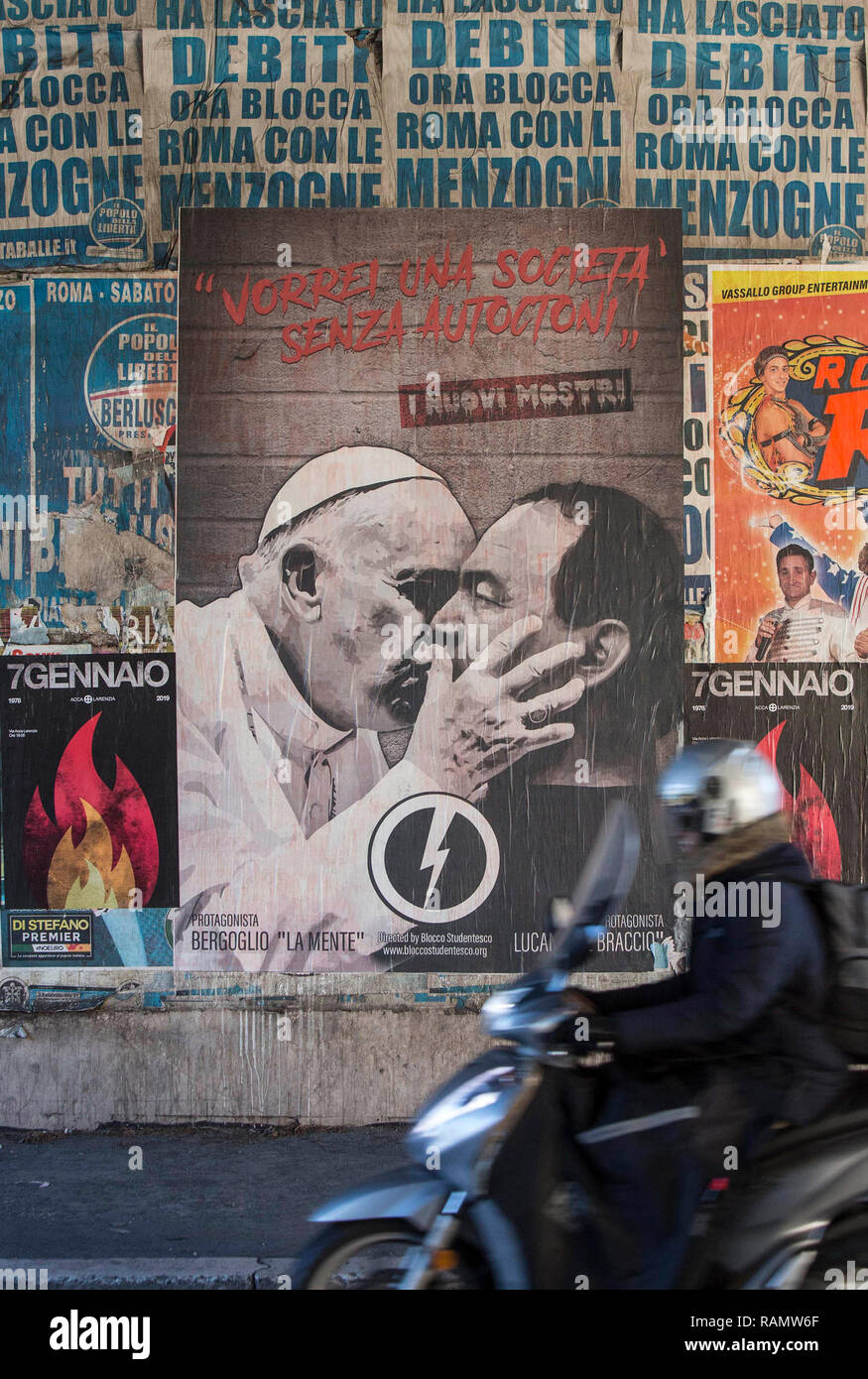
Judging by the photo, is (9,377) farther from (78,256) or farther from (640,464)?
(640,464)

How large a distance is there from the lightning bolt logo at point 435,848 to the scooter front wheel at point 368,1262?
3.02 meters

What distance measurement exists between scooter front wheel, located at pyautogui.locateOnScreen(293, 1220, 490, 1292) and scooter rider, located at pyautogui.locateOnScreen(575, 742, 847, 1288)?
0.38 metres

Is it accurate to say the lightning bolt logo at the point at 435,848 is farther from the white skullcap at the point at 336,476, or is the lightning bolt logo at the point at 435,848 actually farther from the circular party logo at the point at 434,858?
the white skullcap at the point at 336,476

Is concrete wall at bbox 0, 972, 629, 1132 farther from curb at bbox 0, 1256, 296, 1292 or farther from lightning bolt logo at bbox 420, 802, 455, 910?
curb at bbox 0, 1256, 296, 1292

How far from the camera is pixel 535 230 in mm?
5910

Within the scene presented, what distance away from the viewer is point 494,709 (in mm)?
5910

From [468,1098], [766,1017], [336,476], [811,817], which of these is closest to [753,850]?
[766,1017]

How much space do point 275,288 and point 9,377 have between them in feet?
5.02

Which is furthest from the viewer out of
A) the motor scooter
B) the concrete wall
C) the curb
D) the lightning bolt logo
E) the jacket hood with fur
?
the lightning bolt logo

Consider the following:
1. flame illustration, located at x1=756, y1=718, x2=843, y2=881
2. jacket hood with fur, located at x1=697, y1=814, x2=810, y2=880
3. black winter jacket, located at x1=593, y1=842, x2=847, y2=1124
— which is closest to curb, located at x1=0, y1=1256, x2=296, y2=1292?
black winter jacket, located at x1=593, y1=842, x2=847, y2=1124

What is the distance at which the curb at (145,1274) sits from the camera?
4047 mm

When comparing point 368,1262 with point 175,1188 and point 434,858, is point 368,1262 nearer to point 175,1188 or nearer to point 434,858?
point 175,1188

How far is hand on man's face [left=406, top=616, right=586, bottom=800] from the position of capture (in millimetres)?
5902
